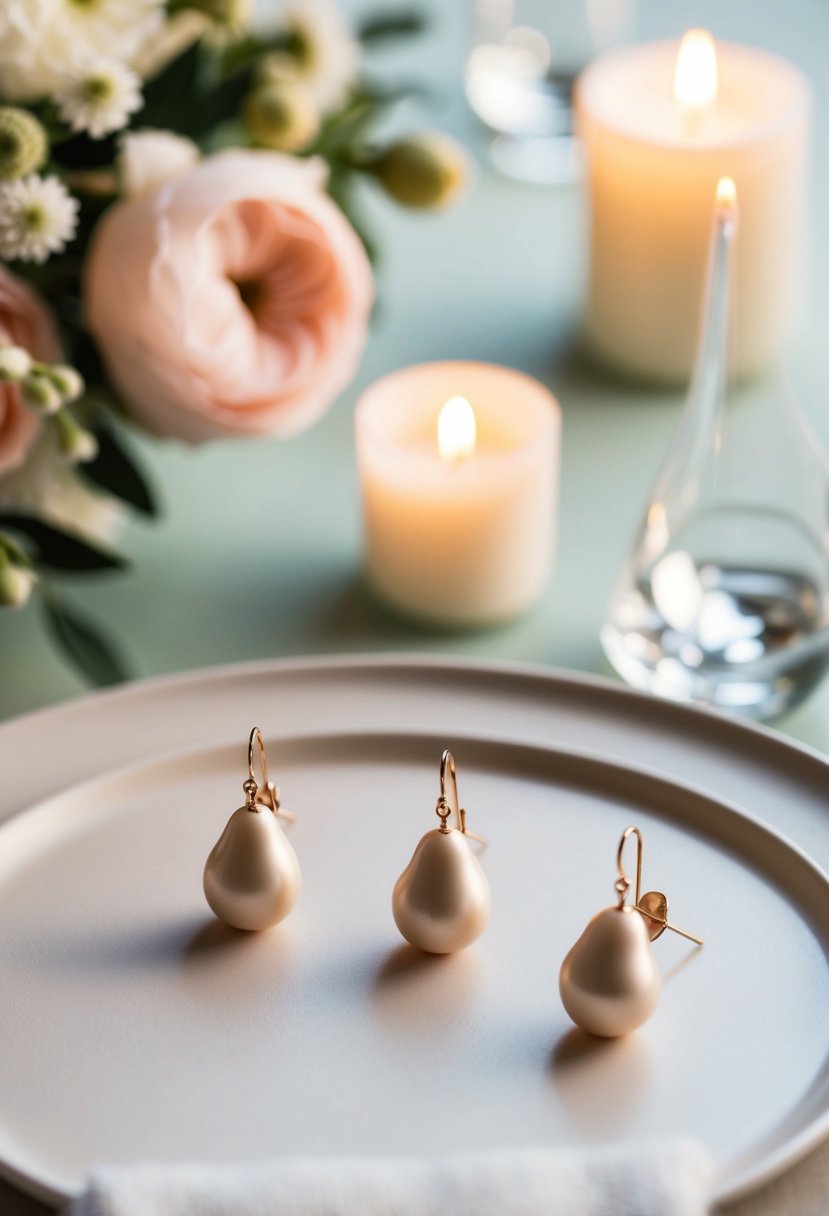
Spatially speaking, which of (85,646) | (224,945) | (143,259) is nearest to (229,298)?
(143,259)

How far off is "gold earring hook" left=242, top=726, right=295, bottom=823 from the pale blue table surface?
0.43 ft

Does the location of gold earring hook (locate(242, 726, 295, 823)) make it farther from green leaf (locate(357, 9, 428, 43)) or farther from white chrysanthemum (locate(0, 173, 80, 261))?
green leaf (locate(357, 9, 428, 43))

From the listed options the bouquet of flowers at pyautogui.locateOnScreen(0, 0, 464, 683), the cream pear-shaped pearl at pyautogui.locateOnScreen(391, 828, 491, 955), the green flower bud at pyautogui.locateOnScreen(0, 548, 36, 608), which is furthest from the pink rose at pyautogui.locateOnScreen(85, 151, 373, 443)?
the cream pear-shaped pearl at pyautogui.locateOnScreen(391, 828, 491, 955)

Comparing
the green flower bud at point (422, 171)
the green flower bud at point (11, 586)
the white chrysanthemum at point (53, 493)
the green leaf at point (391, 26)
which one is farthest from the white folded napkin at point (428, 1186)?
the green leaf at point (391, 26)

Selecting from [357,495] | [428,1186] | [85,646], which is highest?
[357,495]

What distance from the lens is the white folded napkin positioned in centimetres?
33

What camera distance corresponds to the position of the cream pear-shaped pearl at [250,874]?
0.41 m

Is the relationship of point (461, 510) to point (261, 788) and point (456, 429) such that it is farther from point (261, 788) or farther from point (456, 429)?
point (261, 788)

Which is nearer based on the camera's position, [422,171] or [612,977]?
[612,977]

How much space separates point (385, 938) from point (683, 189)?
1.25 feet

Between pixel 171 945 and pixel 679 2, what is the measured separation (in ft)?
2.66

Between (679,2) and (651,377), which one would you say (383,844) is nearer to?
(651,377)

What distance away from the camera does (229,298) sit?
21.4 inches

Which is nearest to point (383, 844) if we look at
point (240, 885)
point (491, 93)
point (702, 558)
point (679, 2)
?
point (240, 885)
